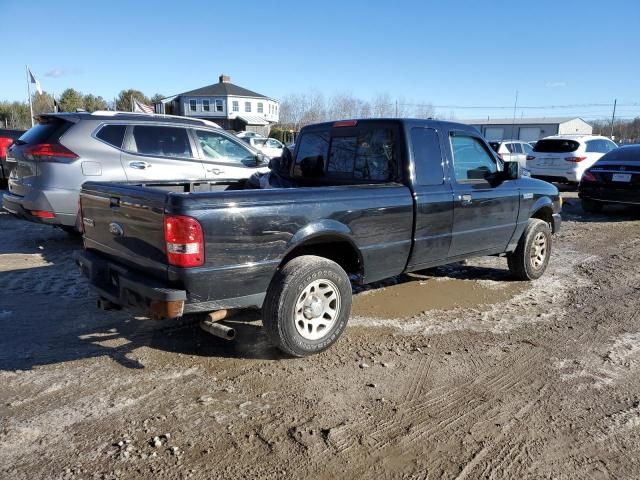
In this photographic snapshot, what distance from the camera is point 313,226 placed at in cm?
372

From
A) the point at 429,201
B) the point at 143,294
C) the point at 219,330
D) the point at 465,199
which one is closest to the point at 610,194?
the point at 465,199

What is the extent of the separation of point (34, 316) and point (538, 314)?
4917 mm

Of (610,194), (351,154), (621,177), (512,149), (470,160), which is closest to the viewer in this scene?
(351,154)

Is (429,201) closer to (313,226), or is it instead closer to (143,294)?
(313,226)

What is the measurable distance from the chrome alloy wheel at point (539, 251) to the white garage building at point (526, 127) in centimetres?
7383

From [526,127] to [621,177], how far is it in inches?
2956

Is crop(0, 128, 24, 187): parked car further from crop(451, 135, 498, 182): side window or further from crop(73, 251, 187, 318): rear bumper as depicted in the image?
crop(451, 135, 498, 182): side window

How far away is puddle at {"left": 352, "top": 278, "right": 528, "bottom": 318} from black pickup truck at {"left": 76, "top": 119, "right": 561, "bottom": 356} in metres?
0.50

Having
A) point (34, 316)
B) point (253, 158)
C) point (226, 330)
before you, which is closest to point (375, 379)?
point (226, 330)

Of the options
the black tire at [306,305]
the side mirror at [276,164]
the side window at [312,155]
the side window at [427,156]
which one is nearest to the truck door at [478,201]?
the side window at [427,156]

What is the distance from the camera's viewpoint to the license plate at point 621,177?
10398mm

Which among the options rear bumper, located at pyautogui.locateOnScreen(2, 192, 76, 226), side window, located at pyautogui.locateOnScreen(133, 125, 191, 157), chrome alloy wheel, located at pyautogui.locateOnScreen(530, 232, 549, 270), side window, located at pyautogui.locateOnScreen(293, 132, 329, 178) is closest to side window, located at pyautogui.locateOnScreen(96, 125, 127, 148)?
side window, located at pyautogui.locateOnScreen(133, 125, 191, 157)

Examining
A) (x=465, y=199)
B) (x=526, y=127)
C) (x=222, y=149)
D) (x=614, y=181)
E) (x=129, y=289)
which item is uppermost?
(x=526, y=127)

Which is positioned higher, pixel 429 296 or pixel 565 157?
pixel 565 157
